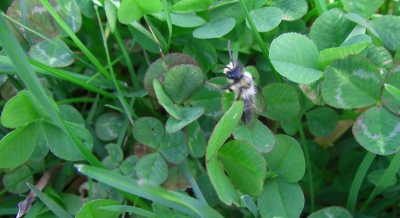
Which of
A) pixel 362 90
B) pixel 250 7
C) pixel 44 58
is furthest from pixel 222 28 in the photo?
pixel 44 58

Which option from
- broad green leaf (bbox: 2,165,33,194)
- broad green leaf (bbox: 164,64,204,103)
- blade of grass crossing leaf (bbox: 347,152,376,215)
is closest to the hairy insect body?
broad green leaf (bbox: 164,64,204,103)

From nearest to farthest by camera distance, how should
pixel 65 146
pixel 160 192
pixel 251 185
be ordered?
pixel 160 192 → pixel 251 185 → pixel 65 146

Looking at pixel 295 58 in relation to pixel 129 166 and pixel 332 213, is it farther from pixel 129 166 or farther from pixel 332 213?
pixel 129 166

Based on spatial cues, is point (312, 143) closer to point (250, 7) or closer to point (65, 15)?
point (250, 7)

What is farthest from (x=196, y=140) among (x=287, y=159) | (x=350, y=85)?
(x=350, y=85)

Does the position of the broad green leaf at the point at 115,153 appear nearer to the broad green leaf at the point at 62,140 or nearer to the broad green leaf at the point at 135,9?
the broad green leaf at the point at 62,140

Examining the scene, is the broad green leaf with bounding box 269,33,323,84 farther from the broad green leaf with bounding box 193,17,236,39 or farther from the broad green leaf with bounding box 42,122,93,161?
the broad green leaf with bounding box 42,122,93,161

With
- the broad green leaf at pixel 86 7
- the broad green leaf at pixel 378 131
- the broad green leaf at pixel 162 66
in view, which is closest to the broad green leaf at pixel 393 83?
the broad green leaf at pixel 378 131
